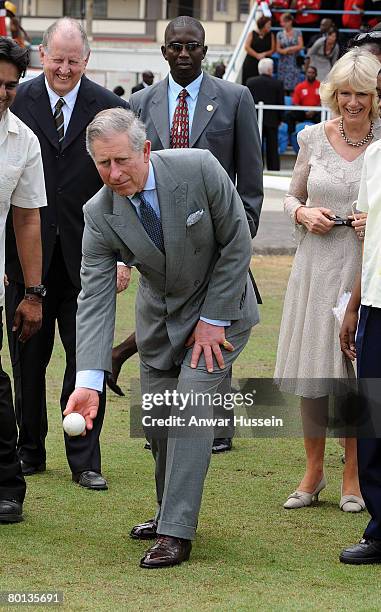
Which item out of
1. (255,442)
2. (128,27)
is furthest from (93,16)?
(255,442)

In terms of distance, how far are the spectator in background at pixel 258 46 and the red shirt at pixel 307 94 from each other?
6.61 ft

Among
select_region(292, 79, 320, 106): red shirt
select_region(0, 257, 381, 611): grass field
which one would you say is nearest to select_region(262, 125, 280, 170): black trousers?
select_region(292, 79, 320, 106): red shirt

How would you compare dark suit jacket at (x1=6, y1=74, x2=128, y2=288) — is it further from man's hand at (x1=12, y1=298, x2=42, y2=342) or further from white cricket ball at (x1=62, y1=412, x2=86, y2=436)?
white cricket ball at (x1=62, y1=412, x2=86, y2=436)

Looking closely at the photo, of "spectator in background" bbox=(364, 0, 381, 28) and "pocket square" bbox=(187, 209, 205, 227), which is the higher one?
"pocket square" bbox=(187, 209, 205, 227)

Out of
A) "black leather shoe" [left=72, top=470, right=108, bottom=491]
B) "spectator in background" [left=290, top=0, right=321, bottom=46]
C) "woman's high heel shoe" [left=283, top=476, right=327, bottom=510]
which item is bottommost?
"black leather shoe" [left=72, top=470, right=108, bottom=491]

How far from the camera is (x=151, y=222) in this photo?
5176 millimetres

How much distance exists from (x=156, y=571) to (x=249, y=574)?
36 centimetres

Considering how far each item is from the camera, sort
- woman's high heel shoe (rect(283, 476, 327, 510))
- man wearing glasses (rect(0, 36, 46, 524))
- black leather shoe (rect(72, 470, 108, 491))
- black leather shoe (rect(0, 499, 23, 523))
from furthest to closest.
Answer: black leather shoe (rect(72, 470, 108, 491))
woman's high heel shoe (rect(283, 476, 327, 510))
black leather shoe (rect(0, 499, 23, 523))
man wearing glasses (rect(0, 36, 46, 524))

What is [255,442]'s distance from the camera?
777 centimetres

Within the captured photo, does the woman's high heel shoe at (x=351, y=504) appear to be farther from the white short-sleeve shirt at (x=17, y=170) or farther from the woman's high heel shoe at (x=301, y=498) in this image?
the white short-sleeve shirt at (x=17, y=170)

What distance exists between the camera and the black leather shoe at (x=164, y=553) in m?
5.19

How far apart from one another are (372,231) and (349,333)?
61 centimetres

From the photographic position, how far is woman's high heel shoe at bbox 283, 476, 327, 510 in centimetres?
627

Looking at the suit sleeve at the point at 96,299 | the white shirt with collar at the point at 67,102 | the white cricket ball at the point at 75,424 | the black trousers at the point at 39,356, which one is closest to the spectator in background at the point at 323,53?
the white shirt with collar at the point at 67,102
